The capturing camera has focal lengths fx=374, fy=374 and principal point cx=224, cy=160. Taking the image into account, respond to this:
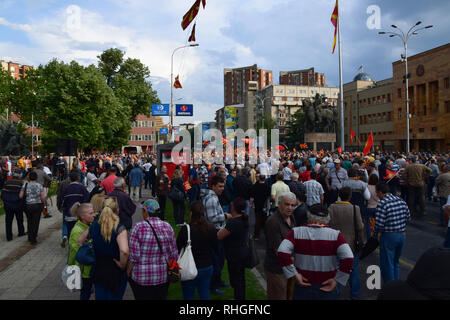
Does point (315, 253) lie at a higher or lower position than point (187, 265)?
higher

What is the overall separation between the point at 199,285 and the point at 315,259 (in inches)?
59.2

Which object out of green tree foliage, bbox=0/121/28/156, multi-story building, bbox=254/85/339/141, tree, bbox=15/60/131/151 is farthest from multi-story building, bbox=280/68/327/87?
tree, bbox=15/60/131/151

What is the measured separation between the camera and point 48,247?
9.25m

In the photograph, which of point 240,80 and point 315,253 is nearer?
point 315,253

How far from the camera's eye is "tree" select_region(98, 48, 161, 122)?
153 feet

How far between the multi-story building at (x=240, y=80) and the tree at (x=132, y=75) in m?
89.6

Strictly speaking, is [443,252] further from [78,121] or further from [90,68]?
[90,68]

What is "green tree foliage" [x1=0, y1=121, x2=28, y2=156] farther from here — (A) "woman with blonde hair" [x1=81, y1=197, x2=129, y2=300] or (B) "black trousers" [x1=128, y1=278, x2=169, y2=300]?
(B) "black trousers" [x1=128, y1=278, x2=169, y2=300]

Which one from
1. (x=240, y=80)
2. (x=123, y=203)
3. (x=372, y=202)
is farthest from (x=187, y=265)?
(x=240, y=80)

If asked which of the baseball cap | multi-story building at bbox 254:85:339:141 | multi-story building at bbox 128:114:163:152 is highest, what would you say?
multi-story building at bbox 254:85:339:141

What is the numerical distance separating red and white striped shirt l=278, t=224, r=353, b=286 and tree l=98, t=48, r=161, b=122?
44.6m

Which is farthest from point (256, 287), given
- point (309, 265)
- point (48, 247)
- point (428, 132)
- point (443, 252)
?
point (428, 132)

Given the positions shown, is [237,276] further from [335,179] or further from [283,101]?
[283,101]

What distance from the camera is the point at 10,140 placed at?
53.1 meters
